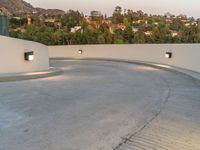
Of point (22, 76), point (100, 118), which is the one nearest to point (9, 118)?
point (100, 118)

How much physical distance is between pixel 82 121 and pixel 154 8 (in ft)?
169

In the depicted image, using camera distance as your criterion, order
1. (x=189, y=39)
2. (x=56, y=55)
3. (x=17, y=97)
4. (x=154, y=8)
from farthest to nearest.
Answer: (x=154, y=8) < (x=189, y=39) < (x=56, y=55) < (x=17, y=97)

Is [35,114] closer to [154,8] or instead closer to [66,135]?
[66,135]

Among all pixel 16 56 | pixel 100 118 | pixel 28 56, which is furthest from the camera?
pixel 28 56

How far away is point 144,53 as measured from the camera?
16.5 meters

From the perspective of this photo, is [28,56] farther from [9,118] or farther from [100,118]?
[100,118]

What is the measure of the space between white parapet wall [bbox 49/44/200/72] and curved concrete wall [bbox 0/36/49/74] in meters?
5.50

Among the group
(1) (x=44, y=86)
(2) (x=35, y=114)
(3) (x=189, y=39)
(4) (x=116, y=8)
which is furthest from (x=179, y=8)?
(2) (x=35, y=114)

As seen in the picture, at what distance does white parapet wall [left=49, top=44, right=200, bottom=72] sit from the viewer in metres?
10.8

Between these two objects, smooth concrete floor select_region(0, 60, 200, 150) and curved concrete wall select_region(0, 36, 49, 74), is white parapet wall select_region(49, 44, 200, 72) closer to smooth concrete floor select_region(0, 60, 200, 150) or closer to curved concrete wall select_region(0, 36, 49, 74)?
smooth concrete floor select_region(0, 60, 200, 150)

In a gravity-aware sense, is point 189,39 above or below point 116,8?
below

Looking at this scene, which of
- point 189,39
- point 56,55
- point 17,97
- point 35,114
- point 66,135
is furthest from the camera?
point 189,39

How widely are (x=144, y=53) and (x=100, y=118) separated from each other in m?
12.2

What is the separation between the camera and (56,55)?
22.5 meters
